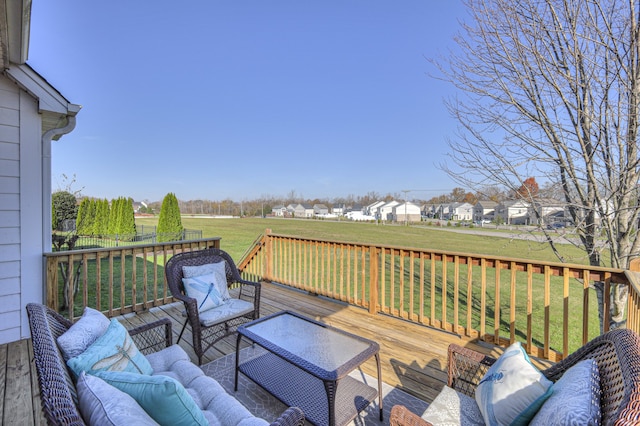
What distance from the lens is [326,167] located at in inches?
1146

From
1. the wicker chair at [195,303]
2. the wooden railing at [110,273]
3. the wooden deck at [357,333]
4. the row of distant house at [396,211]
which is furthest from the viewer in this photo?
the row of distant house at [396,211]

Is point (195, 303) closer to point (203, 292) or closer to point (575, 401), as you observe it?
point (203, 292)

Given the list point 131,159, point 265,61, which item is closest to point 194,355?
point 265,61

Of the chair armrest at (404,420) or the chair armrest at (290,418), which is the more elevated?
the chair armrest at (290,418)

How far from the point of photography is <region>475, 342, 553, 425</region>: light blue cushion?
48.2 inches

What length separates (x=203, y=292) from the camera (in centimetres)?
315

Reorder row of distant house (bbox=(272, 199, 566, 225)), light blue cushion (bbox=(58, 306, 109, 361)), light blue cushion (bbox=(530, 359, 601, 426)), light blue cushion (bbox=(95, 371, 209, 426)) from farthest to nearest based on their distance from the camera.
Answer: row of distant house (bbox=(272, 199, 566, 225)), light blue cushion (bbox=(58, 306, 109, 361)), light blue cushion (bbox=(95, 371, 209, 426)), light blue cushion (bbox=(530, 359, 601, 426))

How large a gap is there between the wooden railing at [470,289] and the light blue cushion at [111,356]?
275cm

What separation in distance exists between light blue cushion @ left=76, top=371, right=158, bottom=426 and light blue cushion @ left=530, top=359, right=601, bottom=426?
4.39 ft

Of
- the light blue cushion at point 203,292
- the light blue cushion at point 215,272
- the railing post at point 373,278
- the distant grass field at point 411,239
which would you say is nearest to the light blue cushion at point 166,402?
the light blue cushion at point 203,292

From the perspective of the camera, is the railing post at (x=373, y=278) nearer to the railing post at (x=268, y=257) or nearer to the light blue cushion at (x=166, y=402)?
the railing post at (x=268, y=257)

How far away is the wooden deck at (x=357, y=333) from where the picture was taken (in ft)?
7.58

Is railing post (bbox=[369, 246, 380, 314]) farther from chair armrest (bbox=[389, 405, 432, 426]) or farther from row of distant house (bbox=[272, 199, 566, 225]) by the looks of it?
row of distant house (bbox=[272, 199, 566, 225])

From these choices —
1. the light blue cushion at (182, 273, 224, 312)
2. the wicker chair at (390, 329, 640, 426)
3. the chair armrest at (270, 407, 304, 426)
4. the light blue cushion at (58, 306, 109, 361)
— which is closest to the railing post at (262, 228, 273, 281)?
the light blue cushion at (182, 273, 224, 312)
